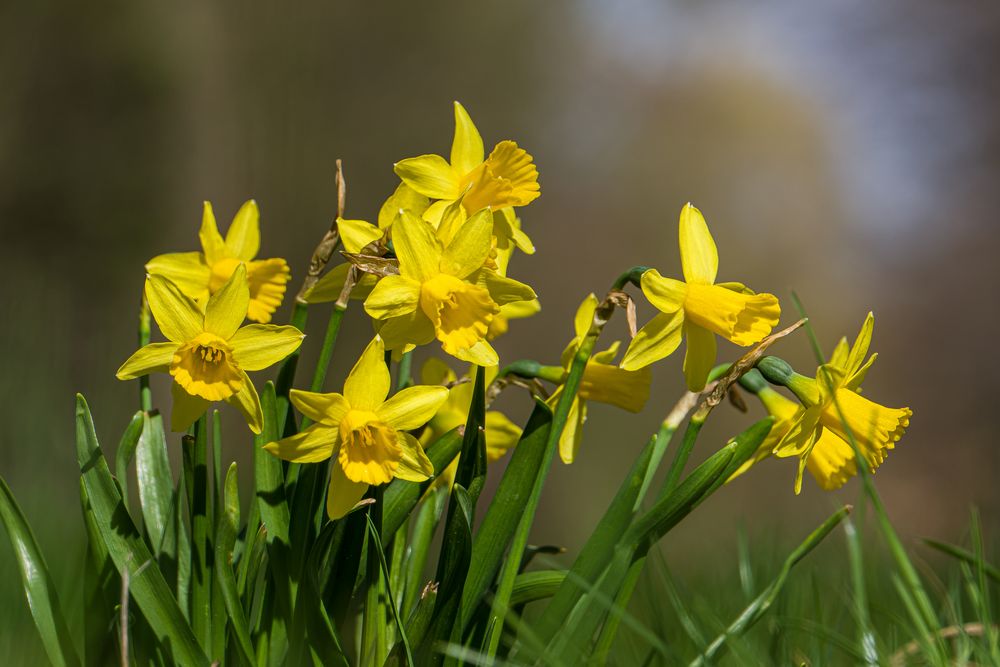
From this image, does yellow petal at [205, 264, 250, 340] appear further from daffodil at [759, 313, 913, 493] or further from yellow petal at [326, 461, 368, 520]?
daffodil at [759, 313, 913, 493]

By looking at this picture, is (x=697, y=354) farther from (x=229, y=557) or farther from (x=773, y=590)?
(x=229, y=557)

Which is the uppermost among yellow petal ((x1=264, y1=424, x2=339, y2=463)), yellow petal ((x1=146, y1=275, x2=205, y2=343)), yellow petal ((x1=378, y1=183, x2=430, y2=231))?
yellow petal ((x1=378, y1=183, x2=430, y2=231))

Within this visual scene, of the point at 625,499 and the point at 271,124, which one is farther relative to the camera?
the point at 271,124

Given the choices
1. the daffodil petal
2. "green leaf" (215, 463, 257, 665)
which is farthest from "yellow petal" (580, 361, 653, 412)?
"green leaf" (215, 463, 257, 665)

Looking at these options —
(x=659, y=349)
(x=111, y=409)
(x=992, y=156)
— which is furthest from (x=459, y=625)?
(x=992, y=156)

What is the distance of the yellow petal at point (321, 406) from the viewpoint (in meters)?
0.57

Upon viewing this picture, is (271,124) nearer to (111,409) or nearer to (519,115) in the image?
(519,115)

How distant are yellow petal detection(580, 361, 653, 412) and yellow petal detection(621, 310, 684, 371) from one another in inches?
3.0

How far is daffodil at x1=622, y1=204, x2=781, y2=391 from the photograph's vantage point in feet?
1.95

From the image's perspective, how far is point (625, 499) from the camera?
0.62 metres

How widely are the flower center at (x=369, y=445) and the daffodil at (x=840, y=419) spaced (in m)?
0.30

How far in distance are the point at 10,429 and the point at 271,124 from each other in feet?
4.40

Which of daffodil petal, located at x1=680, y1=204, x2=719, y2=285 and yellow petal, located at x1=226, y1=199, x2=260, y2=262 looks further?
yellow petal, located at x1=226, y1=199, x2=260, y2=262

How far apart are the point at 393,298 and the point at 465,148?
17cm
